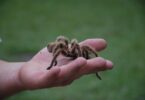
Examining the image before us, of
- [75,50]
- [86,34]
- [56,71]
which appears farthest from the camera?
[86,34]

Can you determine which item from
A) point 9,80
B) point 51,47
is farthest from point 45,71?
point 9,80

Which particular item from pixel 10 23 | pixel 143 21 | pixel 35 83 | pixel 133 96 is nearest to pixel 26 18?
pixel 10 23

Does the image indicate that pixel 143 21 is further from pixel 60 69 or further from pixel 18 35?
pixel 60 69

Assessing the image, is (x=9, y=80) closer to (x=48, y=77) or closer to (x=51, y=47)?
(x=51, y=47)

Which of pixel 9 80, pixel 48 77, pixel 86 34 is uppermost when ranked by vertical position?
pixel 86 34

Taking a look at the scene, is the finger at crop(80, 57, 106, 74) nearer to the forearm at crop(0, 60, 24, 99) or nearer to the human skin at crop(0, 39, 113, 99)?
the human skin at crop(0, 39, 113, 99)

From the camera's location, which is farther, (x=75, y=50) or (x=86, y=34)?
(x=86, y=34)

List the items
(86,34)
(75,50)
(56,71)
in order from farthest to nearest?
(86,34) → (75,50) → (56,71)
